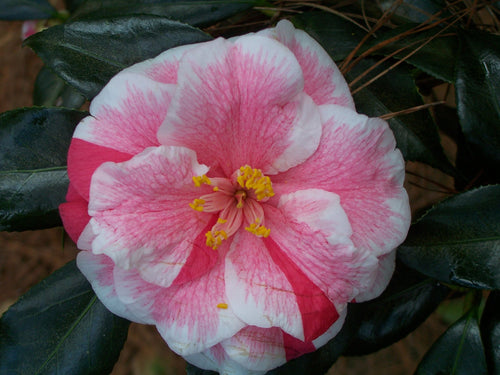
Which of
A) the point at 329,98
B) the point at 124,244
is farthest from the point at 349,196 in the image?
the point at 124,244

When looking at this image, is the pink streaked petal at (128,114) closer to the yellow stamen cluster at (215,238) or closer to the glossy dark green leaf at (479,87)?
the yellow stamen cluster at (215,238)

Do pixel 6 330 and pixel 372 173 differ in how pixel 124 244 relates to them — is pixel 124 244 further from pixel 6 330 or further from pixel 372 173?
pixel 6 330

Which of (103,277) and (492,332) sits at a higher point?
(103,277)

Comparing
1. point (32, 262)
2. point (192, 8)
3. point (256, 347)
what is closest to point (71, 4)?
point (192, 8)

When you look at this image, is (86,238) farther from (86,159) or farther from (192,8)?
(192,8)

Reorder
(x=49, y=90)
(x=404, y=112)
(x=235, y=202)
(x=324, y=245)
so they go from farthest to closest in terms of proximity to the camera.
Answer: (x=49, y=90) → (x=404, y=112) → (x=235, y=202) → (x=324, y=245)

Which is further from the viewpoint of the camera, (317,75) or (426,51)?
(426,51)
